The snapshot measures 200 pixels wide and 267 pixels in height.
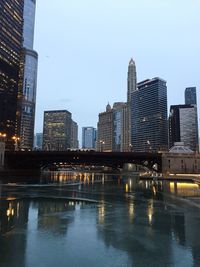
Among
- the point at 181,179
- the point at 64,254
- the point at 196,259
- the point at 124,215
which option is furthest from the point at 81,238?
the point at 181,179

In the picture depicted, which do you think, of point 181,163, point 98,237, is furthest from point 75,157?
point 98,237

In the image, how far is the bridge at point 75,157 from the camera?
12350 centimetres

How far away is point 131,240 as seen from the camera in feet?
68.2

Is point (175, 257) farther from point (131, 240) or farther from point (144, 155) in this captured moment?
point (144, 155)

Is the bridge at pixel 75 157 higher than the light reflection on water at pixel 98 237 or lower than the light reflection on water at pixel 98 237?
higher

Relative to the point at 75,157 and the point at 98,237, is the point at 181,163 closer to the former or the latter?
the point at 75,157

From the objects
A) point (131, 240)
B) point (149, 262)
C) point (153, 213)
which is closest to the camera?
point (149, 262)

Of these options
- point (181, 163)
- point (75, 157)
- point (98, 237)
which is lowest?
point (98, 237)

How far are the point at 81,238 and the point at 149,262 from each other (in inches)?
260

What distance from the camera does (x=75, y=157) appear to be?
429 feet

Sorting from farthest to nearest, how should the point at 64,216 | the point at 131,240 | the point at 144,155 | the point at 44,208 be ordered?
the point at 144,155, the point at 44,208, the point at 64,216, the point at 131,240

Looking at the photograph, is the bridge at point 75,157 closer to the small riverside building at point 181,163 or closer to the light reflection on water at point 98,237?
the small riverside building at point 181,163

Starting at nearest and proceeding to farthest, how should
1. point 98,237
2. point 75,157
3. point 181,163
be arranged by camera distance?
point 98,237
point 75,157
point 181,163

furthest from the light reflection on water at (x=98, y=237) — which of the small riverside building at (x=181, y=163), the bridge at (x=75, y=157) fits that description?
the small riverside building at (x=181, y=163)
